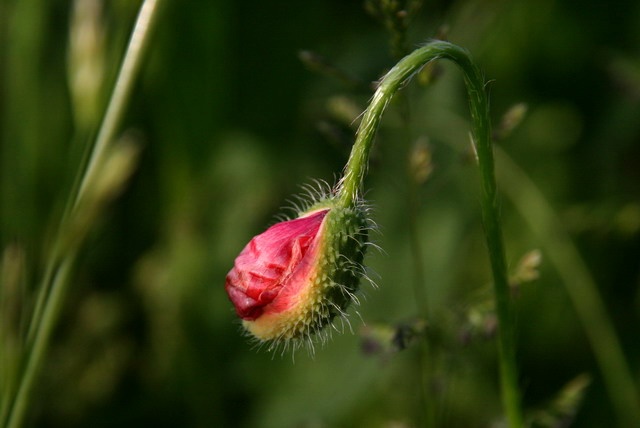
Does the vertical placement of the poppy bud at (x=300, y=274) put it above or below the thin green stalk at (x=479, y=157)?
below

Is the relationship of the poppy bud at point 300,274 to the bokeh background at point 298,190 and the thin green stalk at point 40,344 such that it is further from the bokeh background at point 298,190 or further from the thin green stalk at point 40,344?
the bokeh background at point 298,190

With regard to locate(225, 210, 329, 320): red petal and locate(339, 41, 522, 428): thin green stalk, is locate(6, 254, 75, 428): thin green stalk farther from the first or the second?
locate(339, 41, 522, 428): thin green stalk

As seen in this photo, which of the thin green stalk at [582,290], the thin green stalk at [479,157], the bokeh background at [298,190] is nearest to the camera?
the thin green stalk at [479,157]

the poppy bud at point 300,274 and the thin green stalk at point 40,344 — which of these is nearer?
the poppy bud at point 300,274

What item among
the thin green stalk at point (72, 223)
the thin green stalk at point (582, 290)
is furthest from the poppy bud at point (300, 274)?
the thin green stalk at point (582, 290)

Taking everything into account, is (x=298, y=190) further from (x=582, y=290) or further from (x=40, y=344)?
(x=40, y=344)

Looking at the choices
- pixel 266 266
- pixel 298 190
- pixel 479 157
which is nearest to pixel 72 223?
pixel 266 266

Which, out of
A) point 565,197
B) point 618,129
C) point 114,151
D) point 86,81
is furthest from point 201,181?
point 618,129

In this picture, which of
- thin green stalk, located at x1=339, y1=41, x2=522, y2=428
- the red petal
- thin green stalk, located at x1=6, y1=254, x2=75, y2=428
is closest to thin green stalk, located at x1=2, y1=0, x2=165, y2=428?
thin green stalk, located at x1=6, y1=254, x2=75, y2=428
